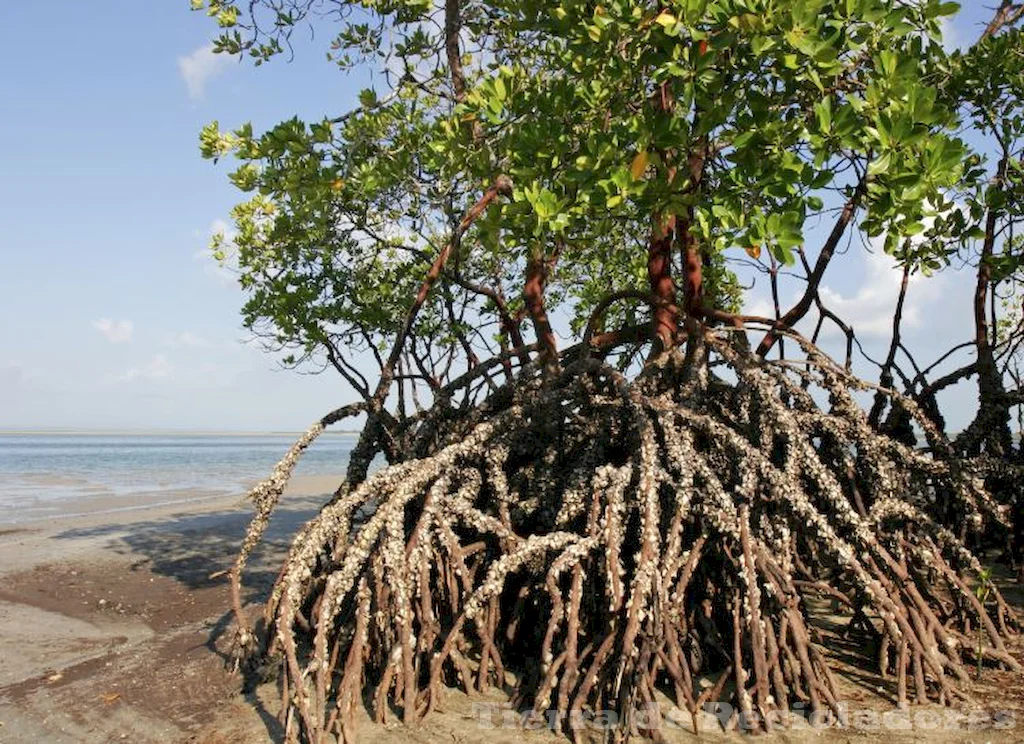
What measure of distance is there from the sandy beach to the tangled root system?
223mm

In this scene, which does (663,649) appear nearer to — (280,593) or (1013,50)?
(280,593)

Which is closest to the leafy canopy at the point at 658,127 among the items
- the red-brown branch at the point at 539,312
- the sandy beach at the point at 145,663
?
the red-brown branch at the point at 539,312

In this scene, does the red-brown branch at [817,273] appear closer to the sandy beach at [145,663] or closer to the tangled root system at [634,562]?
the tangled root system at [634,562]

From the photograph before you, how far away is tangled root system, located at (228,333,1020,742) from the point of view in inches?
167

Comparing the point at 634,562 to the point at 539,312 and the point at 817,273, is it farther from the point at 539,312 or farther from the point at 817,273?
the point at 817,273

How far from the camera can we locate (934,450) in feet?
20.3

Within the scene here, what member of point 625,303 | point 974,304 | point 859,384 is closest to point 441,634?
point 859,384

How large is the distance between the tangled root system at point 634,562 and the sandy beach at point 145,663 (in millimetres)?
223

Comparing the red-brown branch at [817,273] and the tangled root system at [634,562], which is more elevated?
the red-brown branch at [817,273]

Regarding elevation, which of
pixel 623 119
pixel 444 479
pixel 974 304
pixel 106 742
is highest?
pixel 623 119

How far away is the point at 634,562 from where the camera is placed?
4.77 meters

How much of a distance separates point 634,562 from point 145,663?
10.7ft

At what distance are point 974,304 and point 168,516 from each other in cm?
1388

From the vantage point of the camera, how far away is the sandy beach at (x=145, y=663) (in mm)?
4242
